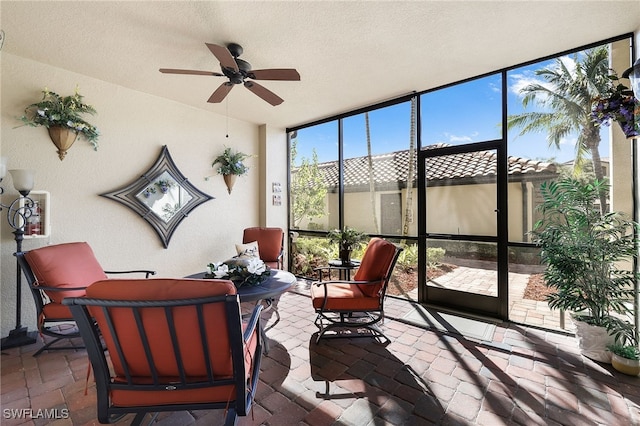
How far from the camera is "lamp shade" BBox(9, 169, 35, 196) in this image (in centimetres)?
276

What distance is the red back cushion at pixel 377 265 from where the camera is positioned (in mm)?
2775

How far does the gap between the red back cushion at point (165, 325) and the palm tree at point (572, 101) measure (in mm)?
3663

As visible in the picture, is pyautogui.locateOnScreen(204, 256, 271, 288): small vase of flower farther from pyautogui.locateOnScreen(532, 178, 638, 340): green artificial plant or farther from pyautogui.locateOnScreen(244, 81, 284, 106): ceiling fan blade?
pyautogui.locateOnScreen(532, 178, 638, 340): green artificial plant

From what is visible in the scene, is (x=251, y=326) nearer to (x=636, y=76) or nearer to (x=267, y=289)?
(x=267, y=289)

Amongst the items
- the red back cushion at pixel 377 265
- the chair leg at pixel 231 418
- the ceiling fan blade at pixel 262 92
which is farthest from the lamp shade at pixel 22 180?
the red back cushion at pixel 377 265

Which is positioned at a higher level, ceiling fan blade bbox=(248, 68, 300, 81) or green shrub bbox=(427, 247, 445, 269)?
ceiling fan blade bbox=(248, 68, 300, 81)

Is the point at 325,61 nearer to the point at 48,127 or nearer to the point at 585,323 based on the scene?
the point at 48,127

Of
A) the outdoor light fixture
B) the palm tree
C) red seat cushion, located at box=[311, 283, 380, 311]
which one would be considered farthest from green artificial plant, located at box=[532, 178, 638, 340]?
red seat cushion, located at box=[311, 283, 380, 311]

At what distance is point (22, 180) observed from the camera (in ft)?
9.09

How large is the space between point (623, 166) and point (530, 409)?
2.50 meters

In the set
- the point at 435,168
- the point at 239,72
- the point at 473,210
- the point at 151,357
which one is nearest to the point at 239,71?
the point at 239,72

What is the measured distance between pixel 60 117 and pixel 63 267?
1.75m

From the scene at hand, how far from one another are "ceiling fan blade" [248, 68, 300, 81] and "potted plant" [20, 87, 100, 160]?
228 cm

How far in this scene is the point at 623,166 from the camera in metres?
2.68
